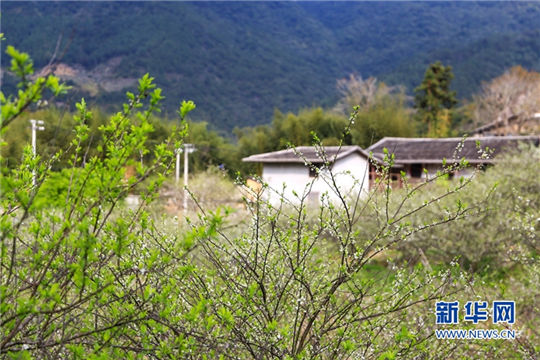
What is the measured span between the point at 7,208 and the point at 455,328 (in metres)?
2.88

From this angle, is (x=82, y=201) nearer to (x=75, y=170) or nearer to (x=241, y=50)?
(x=75, y=170)

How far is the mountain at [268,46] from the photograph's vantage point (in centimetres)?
7331

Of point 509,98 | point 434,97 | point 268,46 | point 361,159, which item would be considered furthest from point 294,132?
point 268,46

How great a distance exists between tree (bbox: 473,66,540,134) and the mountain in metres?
20.0

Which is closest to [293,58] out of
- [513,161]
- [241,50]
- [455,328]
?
[241,50]

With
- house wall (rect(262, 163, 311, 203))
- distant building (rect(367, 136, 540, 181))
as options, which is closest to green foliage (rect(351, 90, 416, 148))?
distant building (rect(367, 136, 540, 181))

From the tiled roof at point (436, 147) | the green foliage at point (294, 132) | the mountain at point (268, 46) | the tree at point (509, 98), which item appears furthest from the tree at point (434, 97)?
the mountain at point (268, 46)

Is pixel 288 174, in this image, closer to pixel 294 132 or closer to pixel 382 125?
pixel 294 132

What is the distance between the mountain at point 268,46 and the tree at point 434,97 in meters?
20.8

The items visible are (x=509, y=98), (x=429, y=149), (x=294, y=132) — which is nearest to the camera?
(x=429, y=149)

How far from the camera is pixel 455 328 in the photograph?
12.6 ft

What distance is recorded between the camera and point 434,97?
39938 mm

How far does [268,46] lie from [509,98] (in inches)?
2659

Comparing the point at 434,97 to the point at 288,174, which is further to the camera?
the point at 434,97
